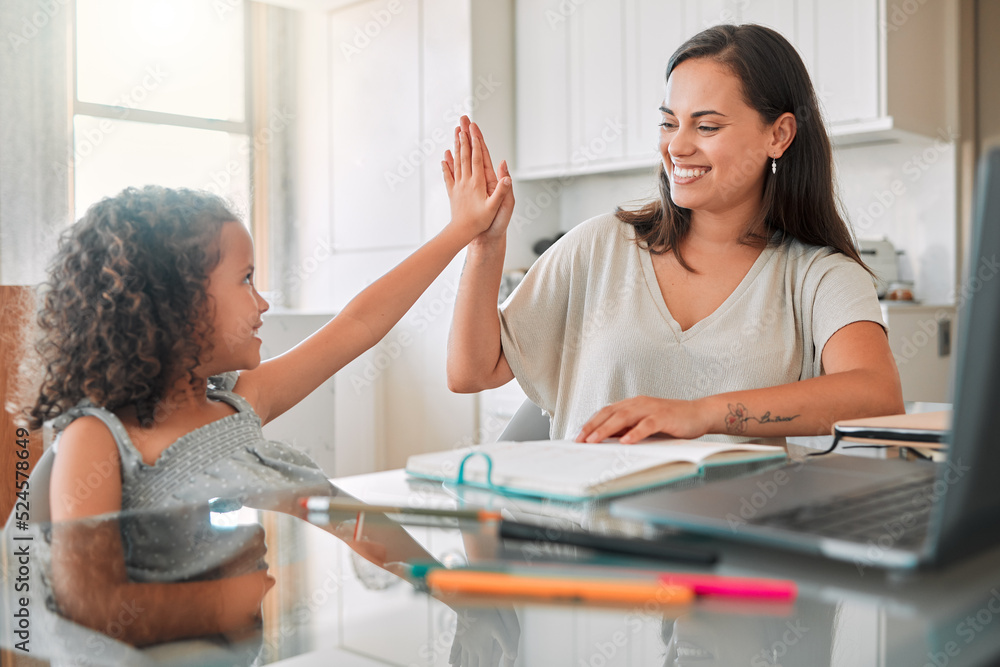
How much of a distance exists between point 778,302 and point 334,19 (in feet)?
12.2

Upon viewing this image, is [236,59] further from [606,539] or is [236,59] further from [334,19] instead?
[606,539]

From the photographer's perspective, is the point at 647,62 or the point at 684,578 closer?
the point at 684,578

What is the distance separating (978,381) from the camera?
0.45m

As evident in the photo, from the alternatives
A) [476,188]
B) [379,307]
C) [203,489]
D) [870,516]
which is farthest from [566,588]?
[476,188]

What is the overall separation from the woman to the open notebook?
47 cm

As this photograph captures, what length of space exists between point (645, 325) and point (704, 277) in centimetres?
16

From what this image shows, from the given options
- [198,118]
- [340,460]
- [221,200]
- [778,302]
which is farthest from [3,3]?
[778,302]

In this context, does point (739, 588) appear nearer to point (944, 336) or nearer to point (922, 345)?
point (922, 345)

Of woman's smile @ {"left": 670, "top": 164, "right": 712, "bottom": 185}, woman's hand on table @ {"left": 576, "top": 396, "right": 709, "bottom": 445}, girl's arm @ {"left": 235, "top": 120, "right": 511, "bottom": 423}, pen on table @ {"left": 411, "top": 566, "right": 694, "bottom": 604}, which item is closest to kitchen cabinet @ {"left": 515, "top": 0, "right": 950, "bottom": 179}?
woman's smile @ {"left": 670, "top": 164, "right": 712, "bottom": 185}

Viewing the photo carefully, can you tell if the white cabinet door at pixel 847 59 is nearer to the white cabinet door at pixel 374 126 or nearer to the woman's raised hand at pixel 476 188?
the white cabinet door at pixel 374 126

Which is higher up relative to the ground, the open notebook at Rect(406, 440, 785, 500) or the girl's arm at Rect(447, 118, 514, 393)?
the girl's arm at Rect(447, 118, 514, 393)

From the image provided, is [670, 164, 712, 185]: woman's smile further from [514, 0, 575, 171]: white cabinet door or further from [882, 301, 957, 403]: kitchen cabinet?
[514, 0, 575, 171]: white cabinet door

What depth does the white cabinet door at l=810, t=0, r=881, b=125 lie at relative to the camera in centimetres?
296

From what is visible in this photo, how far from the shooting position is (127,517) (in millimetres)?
705
